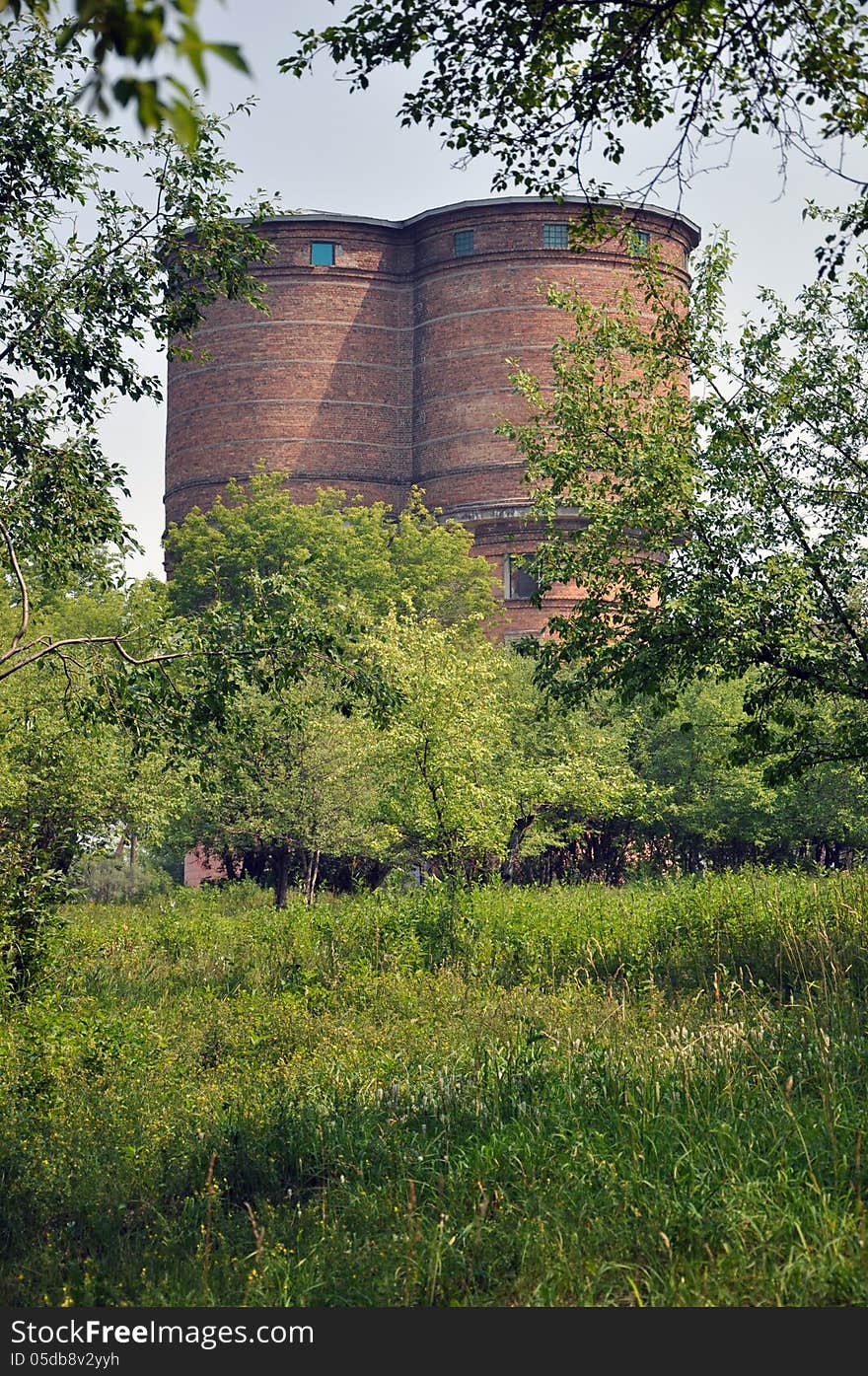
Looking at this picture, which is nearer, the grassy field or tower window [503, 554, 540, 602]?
the grassy field

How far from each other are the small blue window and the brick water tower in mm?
79

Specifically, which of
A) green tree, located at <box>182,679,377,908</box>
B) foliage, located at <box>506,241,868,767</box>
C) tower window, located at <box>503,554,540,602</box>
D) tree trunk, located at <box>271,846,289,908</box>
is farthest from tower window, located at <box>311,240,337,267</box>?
foliage, located at <box>506,241,868,767</box>

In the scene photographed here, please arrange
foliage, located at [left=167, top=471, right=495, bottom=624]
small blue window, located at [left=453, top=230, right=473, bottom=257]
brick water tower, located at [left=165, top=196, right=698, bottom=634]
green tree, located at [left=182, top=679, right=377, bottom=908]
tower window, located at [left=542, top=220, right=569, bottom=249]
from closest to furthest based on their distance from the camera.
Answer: green tree, located at [left=182, top=679, right=377, bottom=908]
foliage, located at [left=167, top=471, right=495, bottom=624]
brick water tower, located at [left=165, top=196, right=698, bottom=634]
tower window, located at [left=542, top=220, right=569, bottom=249]
small blue window, located at [left=453, top=230, right=473, bottom=257]

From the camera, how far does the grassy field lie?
19.8ft

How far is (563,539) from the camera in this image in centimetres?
1481

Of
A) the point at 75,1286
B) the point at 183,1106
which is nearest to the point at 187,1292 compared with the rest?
the point at 75,1286

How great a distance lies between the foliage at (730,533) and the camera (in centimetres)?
1302

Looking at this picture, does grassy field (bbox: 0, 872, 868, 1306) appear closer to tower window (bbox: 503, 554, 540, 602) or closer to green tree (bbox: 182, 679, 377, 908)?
green tree (bbox: 182, 679, 377, 908)

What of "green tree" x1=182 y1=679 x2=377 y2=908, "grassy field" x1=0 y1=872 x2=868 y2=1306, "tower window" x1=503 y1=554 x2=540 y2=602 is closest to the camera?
"grassy field" x1=0 y1=872 x2=868 y2=1306

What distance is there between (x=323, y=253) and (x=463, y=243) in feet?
16.9

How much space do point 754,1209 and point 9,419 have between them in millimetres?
8877

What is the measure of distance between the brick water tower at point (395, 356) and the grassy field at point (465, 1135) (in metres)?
34.1

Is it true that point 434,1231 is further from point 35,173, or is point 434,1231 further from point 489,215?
point 489,215

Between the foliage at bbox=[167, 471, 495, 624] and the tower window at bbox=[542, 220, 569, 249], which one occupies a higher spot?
the tower window at bbox=[542, 220, 569, 249]
